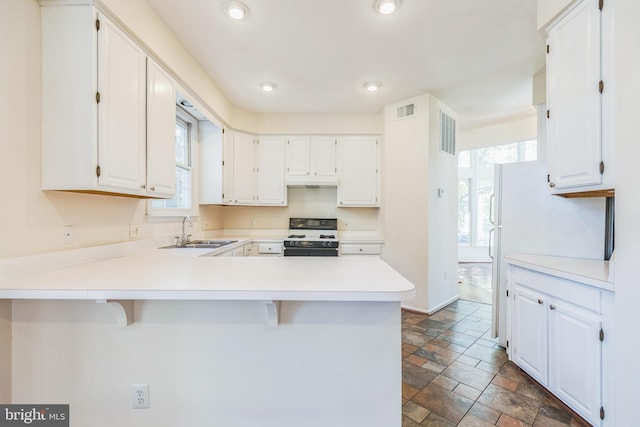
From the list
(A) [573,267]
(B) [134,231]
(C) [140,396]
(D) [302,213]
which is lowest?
(C) [140,396]

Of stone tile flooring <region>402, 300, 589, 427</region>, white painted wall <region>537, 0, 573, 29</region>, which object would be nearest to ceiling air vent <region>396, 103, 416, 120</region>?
white painted wall <region>537, 0, 573, 29</region>

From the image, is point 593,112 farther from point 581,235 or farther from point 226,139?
point 226,139

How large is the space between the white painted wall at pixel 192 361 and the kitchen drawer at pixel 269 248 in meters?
2.34

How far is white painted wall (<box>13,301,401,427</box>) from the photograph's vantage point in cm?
129

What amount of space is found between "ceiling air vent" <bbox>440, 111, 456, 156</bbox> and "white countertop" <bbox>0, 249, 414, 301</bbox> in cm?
277

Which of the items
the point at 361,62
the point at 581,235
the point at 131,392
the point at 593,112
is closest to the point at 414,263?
the point at 581,235

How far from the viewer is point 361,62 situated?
101 inches

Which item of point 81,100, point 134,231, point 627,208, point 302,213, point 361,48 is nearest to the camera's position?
point 627,208

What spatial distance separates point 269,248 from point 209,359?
238 cm

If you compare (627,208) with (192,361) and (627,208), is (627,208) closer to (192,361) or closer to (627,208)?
(627,208)

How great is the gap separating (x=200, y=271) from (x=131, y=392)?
693 mm

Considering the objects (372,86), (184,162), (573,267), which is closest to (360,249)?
(372,86)

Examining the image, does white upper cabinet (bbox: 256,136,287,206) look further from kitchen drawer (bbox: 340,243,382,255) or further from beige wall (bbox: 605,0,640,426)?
beige wall (bbox: 605,0,640,426)

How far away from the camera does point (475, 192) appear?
21.2 ft
